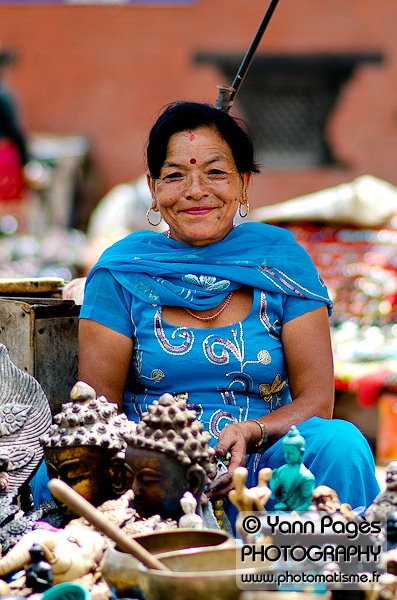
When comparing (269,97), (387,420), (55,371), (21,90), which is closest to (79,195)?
(21,90)

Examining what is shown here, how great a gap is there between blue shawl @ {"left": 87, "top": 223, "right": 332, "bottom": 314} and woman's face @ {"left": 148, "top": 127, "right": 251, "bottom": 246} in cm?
7

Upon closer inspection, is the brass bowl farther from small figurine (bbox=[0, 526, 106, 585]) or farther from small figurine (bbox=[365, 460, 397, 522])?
small figurine (bbox=[365, 460, 397, 522])

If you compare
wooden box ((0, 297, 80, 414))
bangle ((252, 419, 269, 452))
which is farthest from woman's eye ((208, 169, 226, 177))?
bangle ((252, 419, 269, 452))

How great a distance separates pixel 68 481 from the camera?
7.22 feet

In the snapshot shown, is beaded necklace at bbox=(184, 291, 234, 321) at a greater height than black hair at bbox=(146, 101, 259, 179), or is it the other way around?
black hair at bbox=(146, 101, 259, 179)

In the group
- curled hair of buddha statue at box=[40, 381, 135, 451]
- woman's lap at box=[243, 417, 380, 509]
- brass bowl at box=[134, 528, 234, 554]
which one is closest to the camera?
brass bowl at box=[134, 528, 234, 554]

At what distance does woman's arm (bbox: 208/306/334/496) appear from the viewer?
2.71m

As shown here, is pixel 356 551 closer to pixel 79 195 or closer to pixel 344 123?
pixel 344 123

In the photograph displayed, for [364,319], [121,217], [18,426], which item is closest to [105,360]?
[18,426]

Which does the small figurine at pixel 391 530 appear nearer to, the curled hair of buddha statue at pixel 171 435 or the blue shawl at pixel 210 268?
the curled hair of buddha statue at pixel 171 435

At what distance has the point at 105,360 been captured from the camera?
9.27 feet

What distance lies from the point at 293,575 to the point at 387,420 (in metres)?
3.76

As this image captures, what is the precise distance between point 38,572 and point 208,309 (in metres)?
1.12

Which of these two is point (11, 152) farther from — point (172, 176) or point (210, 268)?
point (210, 268)
